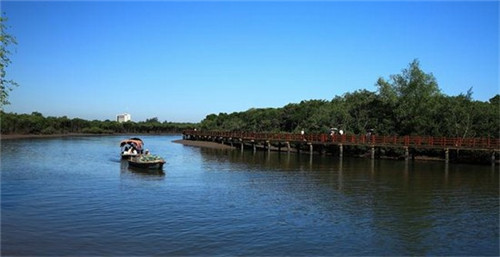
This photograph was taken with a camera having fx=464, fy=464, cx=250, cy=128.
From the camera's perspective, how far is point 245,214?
67.5ft

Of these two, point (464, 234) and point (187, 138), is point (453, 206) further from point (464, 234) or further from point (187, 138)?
point (187, 138)

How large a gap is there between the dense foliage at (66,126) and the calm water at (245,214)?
67515 mm

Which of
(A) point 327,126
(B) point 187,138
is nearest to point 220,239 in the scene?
(A) point 327,126

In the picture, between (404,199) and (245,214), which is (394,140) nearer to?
(404,199)

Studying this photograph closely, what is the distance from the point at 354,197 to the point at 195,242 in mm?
12874

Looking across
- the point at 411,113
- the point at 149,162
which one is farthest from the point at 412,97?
the point at 149,162

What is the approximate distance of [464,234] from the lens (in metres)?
17.5

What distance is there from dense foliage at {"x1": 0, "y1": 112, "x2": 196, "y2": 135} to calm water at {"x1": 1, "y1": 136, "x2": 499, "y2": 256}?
6751 cm

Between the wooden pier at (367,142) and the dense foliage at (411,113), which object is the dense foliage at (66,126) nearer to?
the wooden pier at (367,142)

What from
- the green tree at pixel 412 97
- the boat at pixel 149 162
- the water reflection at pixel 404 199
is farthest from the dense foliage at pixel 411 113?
the boat at pixel 149 162

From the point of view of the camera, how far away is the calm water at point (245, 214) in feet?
50.4

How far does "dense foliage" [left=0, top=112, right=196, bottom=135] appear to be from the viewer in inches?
4478

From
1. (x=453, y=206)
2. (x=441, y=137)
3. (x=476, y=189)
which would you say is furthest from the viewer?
(x=441, y=137)

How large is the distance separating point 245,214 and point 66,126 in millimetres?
132308
